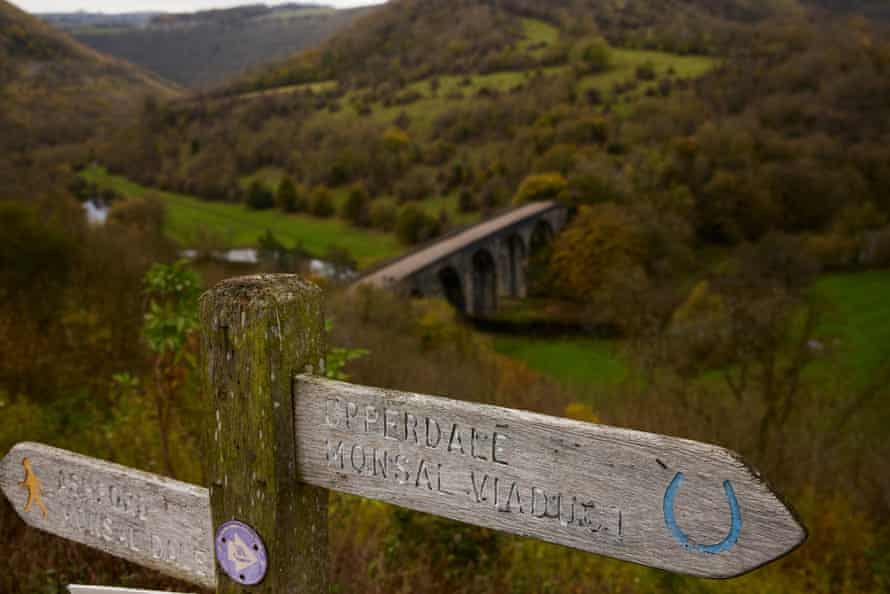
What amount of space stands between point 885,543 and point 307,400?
9.54m

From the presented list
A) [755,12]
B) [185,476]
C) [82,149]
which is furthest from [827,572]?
[755,12]

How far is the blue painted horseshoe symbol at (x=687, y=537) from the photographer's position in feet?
4.03

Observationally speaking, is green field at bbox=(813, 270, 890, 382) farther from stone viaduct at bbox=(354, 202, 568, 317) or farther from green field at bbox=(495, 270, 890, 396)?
stone viaduct at bbox=(354, 202, 568, 317)

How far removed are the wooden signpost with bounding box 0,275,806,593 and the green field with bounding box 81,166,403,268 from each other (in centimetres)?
3706

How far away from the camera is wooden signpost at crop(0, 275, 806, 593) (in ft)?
4.16

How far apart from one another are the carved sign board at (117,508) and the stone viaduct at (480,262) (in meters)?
24.1

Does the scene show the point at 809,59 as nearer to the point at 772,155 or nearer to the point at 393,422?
the point at 772,155

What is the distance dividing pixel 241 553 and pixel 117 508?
0.47 metres

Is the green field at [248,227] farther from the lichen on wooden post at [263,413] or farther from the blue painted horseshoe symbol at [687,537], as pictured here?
the blue painted horseshoe symbol at [687,537]

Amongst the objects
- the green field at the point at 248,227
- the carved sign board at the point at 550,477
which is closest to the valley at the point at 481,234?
the carved sign board at the point at 550,477

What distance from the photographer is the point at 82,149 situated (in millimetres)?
38562

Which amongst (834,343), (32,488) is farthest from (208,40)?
(32,488)

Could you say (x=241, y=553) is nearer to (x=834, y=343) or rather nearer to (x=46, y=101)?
(x=834, y=343)

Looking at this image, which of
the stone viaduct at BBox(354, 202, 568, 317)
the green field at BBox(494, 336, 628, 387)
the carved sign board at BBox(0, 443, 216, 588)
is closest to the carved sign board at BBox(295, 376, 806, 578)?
the carved sign board at BBox(0, 443, 216, 588)
